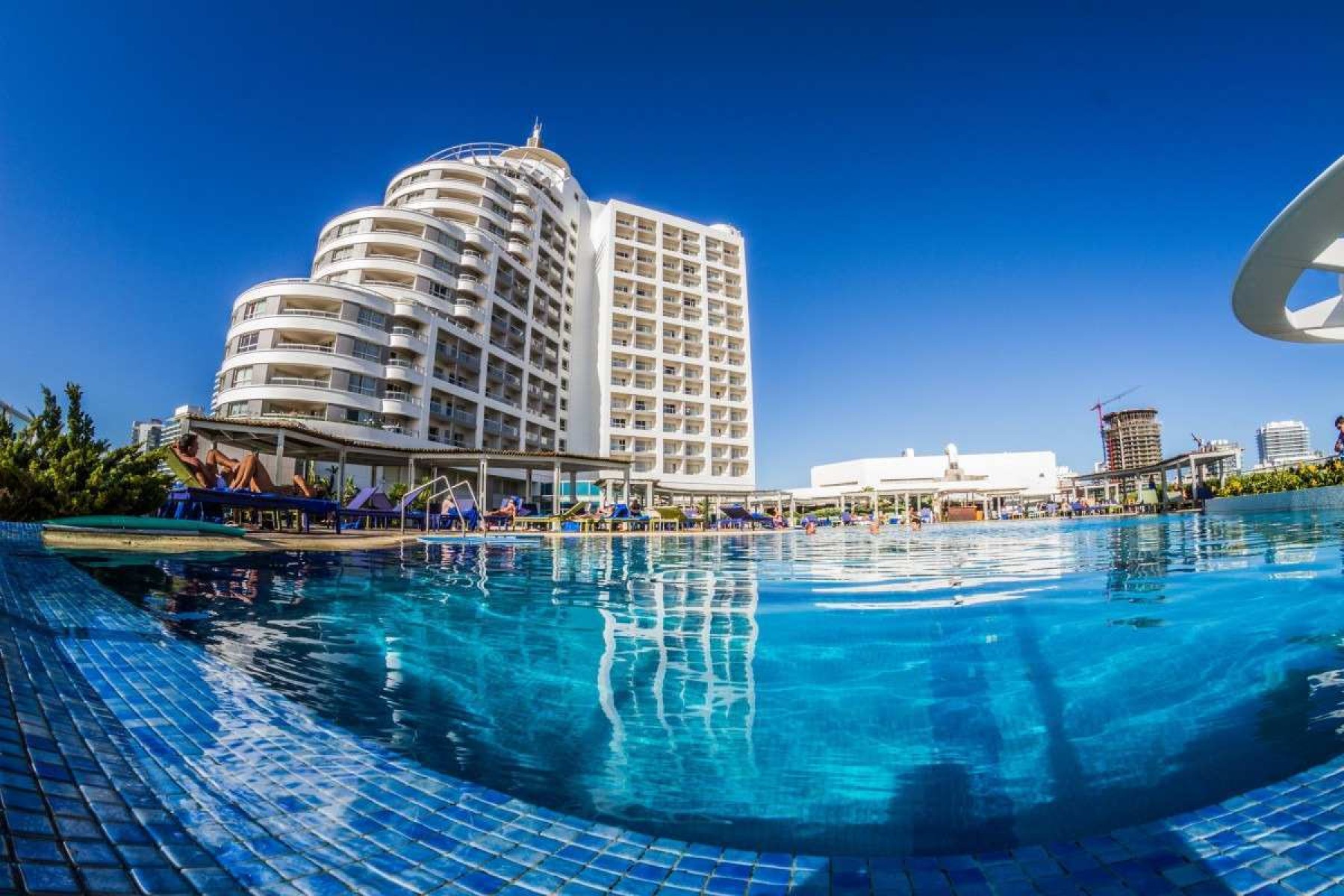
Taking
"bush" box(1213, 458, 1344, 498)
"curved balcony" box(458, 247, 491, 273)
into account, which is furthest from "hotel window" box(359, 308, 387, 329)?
"bush" box(1213, 458, 1344, 498)

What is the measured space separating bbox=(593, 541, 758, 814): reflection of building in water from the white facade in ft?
210

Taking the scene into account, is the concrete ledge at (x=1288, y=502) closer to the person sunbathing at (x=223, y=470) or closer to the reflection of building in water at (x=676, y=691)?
the reflection of building in water at (x=676, y=691)

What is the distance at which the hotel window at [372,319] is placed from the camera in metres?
30.6

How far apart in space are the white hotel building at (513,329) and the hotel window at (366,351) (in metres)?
0.10

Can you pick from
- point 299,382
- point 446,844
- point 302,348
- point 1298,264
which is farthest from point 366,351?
point 1298,264

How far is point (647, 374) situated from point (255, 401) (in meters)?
27.3

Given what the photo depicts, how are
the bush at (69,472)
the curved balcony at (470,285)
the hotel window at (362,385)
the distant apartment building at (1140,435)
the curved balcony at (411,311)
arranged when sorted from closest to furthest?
1. the bush at (69,472)
2. the hotel window at (362,385)
3. the curved balcony at (411,311)
4. the curved balcony at (470,285)
5. the distant apartment building at (1140,435)

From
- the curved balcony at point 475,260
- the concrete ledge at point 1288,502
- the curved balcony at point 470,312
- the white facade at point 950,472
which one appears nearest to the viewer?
the concrete ledge at point 1288,502

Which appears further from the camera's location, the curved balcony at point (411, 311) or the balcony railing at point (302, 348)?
the curved balcony at point (411, 311)

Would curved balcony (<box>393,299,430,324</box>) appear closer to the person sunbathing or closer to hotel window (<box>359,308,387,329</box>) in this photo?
hotel window (<box>359,308,387,329</box>)

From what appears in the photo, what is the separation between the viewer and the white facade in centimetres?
6881

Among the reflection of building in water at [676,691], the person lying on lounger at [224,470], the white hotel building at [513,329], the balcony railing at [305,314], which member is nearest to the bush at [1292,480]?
the reflection of building in water at [676,691]

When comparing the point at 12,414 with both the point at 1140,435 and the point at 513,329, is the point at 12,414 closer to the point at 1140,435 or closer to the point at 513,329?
the point at 513,329

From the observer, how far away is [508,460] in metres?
23.6
